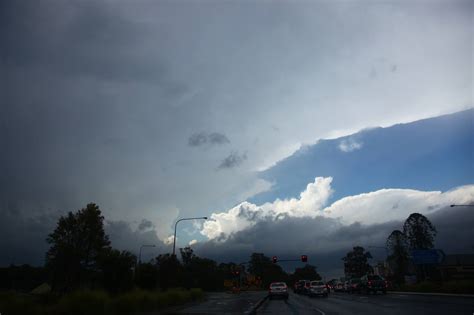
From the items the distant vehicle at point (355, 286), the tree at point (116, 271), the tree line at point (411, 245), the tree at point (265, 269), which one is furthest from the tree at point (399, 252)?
the tree at point (265, 269)

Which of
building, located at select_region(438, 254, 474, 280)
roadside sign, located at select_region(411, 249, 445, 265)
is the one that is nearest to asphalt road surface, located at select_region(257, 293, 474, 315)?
roadside sign, located at select_region(411, 249, 445, 265)

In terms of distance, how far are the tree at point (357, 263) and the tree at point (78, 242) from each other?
339ft

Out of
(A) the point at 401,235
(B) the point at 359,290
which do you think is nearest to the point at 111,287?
(B) the point at 359,290

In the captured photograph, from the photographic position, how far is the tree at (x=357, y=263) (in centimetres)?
14575

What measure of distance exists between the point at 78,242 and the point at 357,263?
360 ft

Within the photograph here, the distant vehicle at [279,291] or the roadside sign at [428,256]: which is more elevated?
the roadside sign at [428,256]

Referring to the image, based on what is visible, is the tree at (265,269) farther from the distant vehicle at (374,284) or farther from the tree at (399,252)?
the distant vehicle at (374,284)

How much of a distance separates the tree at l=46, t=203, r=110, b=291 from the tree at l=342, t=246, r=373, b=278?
103263mm

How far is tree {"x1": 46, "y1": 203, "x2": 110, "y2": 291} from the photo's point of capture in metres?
66.6

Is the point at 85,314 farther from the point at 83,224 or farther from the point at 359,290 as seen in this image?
the point at 83,224

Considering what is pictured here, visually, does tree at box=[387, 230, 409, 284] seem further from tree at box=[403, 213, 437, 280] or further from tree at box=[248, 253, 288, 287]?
tree at box=[248, 253, 288, 287]

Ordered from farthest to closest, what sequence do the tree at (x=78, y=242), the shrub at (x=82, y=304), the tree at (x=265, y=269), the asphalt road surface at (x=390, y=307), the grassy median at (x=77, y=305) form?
1. the tree at (x=265, y=269)
2. the tree at (x=78, y=242)
3. the asphalt road surface at (x=390, y=307)
4. the shrub at (x=82, y=304)
5. the grassy median at (x=77, y=305)

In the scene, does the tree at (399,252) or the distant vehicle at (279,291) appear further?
the tree at (399,252)

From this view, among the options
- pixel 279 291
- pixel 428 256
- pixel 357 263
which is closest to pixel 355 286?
pixel 428 256
